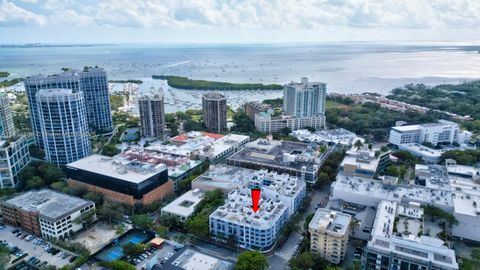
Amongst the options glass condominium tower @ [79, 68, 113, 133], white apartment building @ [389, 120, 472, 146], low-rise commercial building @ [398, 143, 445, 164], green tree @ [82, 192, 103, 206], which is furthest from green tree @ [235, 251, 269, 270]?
glass condominium tower @ [79, 68, 113, 133]

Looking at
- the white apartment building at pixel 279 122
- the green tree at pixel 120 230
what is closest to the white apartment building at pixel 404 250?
the green tree at pixel 120 230

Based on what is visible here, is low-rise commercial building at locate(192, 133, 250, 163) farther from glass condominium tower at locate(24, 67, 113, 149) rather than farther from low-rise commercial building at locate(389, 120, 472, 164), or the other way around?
glass condominium tower at locate(24, 67, 113, 149)

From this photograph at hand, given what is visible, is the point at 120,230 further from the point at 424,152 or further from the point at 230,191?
the point at 424,152

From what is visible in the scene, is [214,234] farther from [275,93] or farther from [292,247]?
[275,93]

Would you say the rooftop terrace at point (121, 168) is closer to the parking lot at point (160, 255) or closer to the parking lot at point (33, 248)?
the parking lot at point (160, 255)

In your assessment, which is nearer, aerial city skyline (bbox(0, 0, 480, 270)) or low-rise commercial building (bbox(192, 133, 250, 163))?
aerial city skyline (bbox(0, 0, 480, 270))
